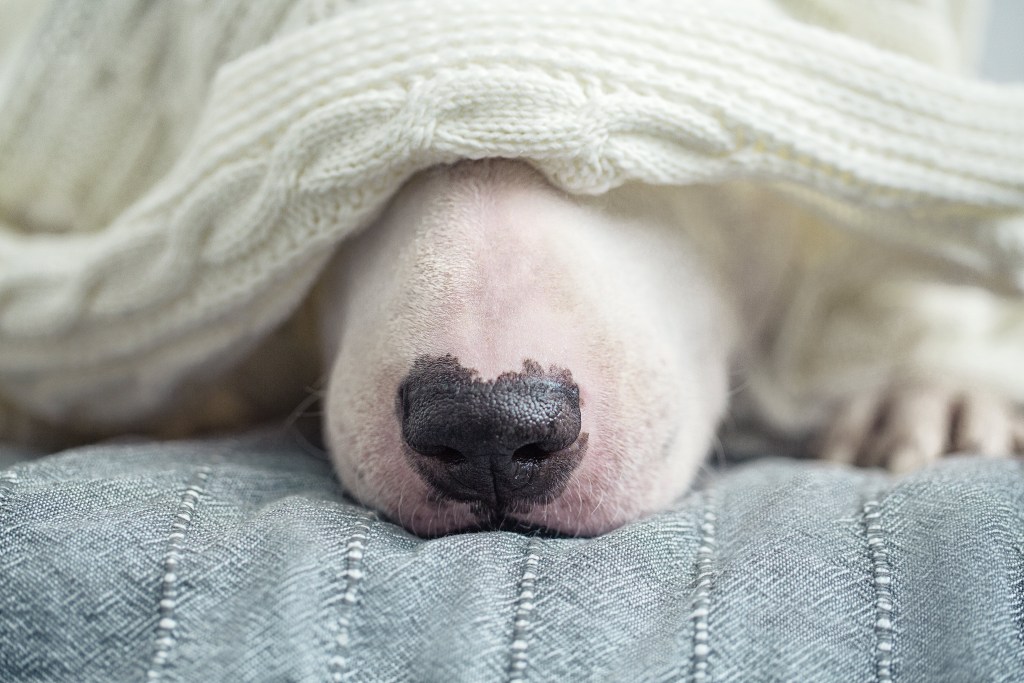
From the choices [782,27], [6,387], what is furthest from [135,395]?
[782,27]

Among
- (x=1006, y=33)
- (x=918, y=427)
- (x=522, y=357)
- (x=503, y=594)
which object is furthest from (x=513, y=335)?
(x=1006, y=33)

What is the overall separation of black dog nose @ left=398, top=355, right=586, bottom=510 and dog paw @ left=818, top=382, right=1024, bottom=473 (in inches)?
15.7

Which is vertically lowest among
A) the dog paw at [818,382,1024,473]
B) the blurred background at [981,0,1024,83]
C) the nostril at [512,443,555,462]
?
the dog paw at [818,382,1024,473]

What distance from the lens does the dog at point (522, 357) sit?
63cm

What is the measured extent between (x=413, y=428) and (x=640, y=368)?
19cm

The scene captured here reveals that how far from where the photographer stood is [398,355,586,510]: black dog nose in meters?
0.60

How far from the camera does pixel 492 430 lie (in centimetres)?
60

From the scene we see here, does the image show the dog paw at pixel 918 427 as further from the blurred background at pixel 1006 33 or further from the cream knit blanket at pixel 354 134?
the blurred background at pixel 1006 33

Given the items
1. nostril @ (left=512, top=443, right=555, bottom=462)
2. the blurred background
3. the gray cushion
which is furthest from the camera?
the blurred background

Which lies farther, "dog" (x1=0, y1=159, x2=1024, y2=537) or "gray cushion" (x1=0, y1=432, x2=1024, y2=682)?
"dog" (x1=0, y1=159, x2=1024, y2=537)

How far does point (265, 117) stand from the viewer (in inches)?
28.8

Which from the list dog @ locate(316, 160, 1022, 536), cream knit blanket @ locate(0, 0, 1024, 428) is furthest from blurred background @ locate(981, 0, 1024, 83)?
dog @ locate(316, 160, 1022, 536)

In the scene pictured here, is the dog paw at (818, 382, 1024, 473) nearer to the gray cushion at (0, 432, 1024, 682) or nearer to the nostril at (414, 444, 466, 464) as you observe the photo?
the gray cushion at (0, 432, 1024, 682)

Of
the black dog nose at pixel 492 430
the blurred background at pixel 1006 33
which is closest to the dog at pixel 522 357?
the black dog nose at pixel 492 430
